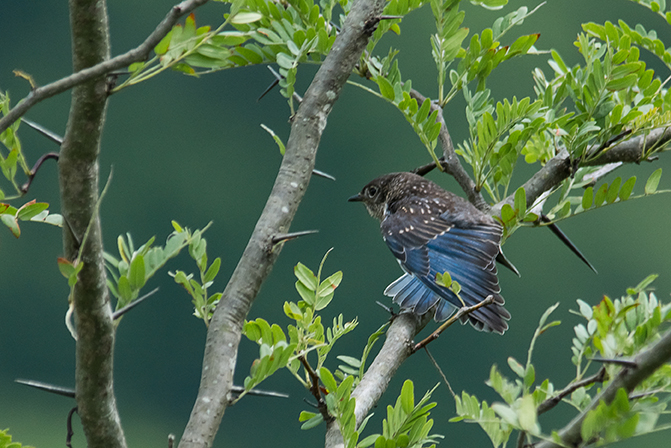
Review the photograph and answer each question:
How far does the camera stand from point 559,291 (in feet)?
47.4

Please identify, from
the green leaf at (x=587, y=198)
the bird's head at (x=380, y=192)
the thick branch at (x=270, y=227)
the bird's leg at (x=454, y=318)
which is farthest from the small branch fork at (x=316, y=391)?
the bird's head at (x=380, y=192)

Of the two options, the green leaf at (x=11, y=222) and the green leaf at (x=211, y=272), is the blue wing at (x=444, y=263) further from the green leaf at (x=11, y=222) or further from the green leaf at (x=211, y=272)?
the green leaf at (x=11, y=222)

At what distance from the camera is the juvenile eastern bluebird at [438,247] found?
2.14m

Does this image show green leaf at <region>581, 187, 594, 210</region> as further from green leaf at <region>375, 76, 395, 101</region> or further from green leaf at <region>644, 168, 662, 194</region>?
green leaf at <region>375, 76, 395, 101</region>

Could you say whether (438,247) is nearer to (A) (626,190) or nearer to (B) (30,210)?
(A) (626,190)

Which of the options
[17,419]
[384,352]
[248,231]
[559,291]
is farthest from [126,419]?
[384,352]

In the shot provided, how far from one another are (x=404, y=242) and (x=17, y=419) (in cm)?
1268

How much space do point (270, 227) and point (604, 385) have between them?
24.7 inches

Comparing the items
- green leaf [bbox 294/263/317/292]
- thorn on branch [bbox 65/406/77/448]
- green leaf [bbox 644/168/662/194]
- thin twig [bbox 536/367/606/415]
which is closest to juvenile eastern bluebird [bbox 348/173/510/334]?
green leaf [bbox 644/168/662/194]

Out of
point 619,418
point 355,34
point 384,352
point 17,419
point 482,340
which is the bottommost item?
point 482,340

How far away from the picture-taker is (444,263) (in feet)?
8.79

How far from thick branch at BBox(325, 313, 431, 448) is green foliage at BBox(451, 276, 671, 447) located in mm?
301

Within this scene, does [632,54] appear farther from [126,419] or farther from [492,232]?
[126,419]

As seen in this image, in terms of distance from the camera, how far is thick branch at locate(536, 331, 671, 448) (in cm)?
78
